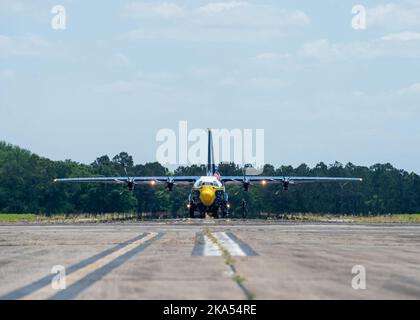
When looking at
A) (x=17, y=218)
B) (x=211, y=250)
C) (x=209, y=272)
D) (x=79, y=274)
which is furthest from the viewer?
(x=17, y=218)

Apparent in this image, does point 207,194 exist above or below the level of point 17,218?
above

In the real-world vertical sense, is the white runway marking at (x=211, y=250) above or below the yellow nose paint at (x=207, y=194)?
below

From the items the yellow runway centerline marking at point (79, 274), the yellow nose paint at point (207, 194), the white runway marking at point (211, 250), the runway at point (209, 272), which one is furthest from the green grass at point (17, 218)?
the yellow runway centerline marking at point (79, 274)

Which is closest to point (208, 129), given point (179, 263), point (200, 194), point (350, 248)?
point (200, 194)

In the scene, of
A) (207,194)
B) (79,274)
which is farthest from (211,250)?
(207,194)

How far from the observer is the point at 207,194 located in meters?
88.8

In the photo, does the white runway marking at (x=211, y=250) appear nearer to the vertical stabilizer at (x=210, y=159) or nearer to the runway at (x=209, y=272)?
the runway at (x=209, y=272)

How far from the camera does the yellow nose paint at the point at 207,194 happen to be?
88.8 m

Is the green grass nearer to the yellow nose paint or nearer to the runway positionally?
the yellow nose paint

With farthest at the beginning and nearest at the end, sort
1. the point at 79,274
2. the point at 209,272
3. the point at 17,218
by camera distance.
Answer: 1. the point at 17,218
2. the point at 209,272
3. the point at 79,274

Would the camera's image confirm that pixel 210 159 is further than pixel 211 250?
Yes

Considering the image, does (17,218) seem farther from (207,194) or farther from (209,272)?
(209,272)

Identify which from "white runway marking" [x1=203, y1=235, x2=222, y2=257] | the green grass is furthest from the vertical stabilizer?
"white runway marking" [x1=203, y1=235, x2=222, y2=257]
